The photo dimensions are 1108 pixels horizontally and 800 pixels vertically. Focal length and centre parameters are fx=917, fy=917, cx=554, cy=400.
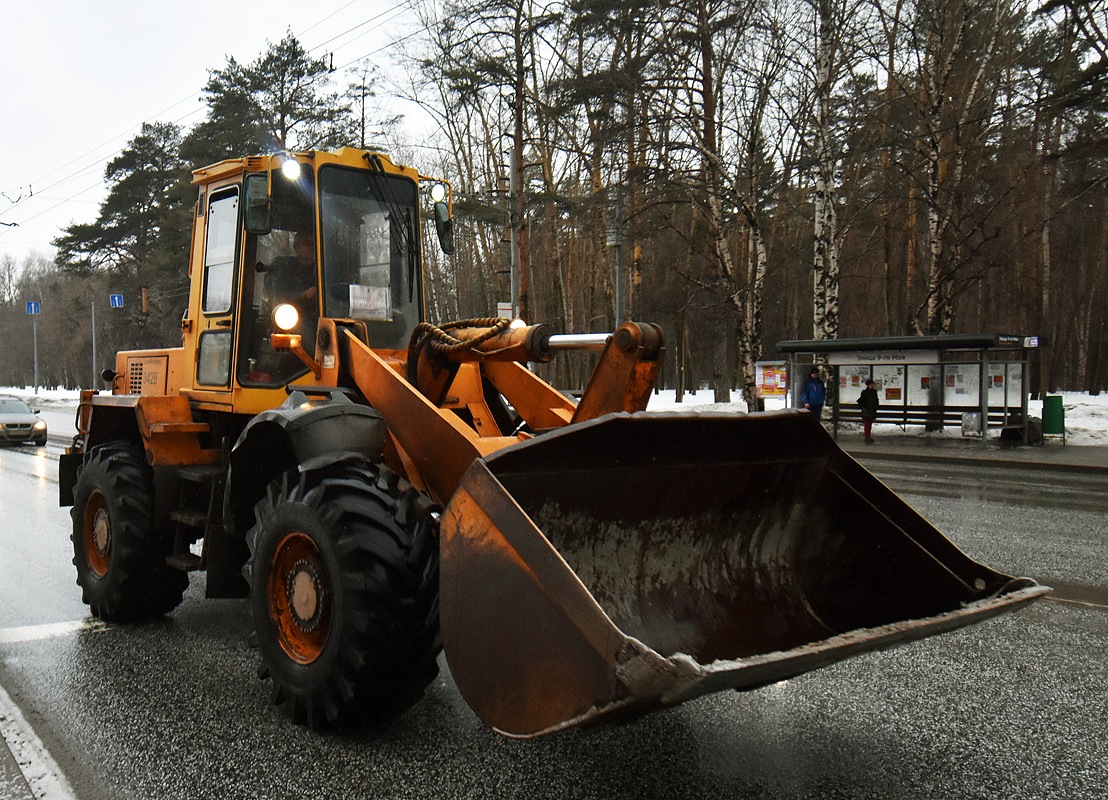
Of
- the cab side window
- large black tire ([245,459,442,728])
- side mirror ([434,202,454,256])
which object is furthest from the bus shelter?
large black tire ([245,459,442,728])

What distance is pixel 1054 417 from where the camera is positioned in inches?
746

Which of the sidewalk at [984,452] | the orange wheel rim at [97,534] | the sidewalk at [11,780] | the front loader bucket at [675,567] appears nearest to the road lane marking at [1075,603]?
the front loader bucket at [675,567]

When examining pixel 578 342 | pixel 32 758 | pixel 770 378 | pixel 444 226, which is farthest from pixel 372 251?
pixel 770 378

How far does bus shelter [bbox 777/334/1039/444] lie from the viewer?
722 inches

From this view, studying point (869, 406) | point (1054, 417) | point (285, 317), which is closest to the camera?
point (285, 317)

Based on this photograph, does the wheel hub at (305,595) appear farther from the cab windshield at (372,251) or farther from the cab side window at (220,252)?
the cab side window at (220,252)

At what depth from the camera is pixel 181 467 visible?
5.79 meters

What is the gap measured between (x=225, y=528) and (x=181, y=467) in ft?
4.44

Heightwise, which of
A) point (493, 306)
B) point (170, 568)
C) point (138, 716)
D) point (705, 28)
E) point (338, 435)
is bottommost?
point (138, 716)

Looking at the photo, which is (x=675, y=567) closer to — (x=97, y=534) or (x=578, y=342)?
(x=578, y=342)

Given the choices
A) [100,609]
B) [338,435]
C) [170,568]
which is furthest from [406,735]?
[100,609]

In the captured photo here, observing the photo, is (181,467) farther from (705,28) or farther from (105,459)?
(705,28)

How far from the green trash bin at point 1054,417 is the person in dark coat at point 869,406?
10.9ft

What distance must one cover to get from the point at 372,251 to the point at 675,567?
115 inches
